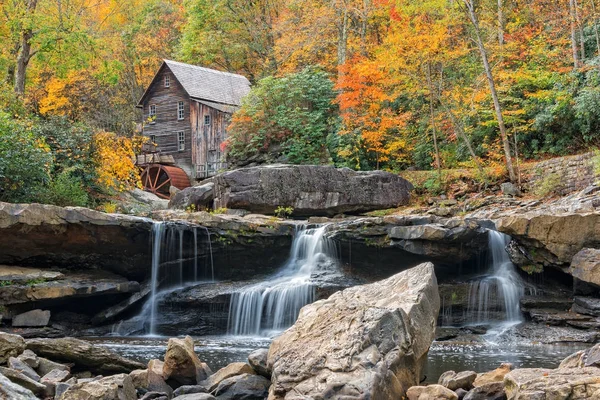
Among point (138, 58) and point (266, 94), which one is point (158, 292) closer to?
point (266, 94)

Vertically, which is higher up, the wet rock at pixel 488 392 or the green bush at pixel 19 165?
the green bush at pixel 19 165

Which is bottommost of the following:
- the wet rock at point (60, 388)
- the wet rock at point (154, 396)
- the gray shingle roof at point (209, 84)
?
the wet rock at point (154, 396)

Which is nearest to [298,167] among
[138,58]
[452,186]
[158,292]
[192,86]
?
[452,186]

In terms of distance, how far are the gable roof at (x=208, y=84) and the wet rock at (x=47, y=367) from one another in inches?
1105

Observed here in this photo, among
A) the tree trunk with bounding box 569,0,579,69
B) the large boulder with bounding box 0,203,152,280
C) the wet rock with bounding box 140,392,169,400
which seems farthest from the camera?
the tree trunk with bounding box 569,0,579,69

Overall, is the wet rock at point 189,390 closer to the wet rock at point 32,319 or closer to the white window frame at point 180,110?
the wet rock at point 32,319

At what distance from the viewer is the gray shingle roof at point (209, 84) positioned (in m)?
36.1

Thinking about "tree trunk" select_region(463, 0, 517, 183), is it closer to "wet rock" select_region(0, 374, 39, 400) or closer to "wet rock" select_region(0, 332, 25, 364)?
"wet rock" select_region(0, 332, 25, 364)

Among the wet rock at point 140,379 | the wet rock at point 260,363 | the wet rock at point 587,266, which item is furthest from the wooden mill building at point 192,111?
the wet rock at point 140,379

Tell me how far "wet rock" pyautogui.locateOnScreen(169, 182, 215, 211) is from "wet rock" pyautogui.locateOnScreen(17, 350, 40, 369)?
13.6 m

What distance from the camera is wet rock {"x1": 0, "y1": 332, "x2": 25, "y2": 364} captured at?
841 centimetres

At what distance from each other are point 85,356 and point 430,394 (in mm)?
5073

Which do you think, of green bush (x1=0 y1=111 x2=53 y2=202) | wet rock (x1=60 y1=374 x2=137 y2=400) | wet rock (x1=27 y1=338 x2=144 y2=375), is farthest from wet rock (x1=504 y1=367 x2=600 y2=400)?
green bush (x1=0 y1=111 x2=53 y2=202)

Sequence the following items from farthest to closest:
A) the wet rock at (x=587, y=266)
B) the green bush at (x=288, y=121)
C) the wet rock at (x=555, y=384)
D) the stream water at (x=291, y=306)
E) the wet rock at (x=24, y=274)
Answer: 1. the green bush at (x=288, y=121)
2. the wet rock at (x=24, y=274)
3. the wet rock at (x=587, y=266)
4. the stream water at (x=291, y=306)
5. the wet rock at (x=555, y=384)
